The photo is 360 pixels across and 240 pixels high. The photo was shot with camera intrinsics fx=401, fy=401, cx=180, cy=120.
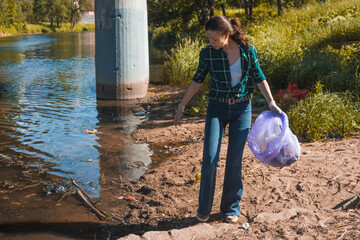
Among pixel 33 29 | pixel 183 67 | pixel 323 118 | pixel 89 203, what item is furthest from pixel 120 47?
pixel 33 29

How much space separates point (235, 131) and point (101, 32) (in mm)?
7508

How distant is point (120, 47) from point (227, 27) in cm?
724

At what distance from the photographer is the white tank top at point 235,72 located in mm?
3643

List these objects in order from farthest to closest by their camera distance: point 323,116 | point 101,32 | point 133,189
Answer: point 101,32 → point 323,116 → point 133,189

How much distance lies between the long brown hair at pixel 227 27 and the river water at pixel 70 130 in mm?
2727

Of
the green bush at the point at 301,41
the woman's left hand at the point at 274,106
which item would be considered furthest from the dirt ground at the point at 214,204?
the green bush at the point at 301,41

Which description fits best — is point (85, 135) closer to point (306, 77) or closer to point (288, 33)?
point (306, 77)

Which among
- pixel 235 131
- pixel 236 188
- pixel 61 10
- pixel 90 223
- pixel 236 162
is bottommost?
pixel 90 223

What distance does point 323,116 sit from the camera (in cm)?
657

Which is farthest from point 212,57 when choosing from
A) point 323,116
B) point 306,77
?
point 306,77

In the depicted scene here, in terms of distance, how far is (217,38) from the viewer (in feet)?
11.4

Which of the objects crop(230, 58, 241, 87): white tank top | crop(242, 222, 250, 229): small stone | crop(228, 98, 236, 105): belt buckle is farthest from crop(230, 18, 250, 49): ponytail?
crop(242, 222, 250, 229): small stone

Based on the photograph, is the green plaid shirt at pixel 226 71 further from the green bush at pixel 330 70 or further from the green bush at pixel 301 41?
the green bush at pixel 301 41

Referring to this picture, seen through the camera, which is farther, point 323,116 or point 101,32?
point 101,32
